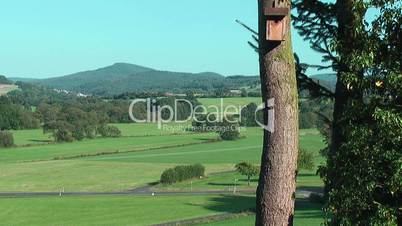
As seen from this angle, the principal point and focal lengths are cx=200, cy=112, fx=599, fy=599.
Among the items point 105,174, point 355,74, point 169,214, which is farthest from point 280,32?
point 105,174

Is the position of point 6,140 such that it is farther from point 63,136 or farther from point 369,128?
point 369,128

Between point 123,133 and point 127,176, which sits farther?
point 123,133

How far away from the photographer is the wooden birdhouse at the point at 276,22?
5.66 meters

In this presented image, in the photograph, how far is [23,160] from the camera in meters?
83.5

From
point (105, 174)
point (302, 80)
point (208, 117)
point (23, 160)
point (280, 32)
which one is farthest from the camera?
point (208, 117)

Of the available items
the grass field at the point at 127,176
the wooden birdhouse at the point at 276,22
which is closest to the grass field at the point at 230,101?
the grass field at the point at 127,176

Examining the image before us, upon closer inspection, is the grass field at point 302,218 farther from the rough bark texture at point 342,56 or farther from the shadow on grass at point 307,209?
the rough bark texture at point 342,56

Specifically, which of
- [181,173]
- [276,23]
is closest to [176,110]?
[181,173]

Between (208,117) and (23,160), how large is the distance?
42872mm

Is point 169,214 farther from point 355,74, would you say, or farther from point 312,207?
point 355,74

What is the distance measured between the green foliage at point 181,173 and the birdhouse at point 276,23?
56.3m

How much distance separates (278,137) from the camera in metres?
5.85

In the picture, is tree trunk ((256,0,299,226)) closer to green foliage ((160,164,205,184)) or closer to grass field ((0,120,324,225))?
grass field ((0,120,324,225))

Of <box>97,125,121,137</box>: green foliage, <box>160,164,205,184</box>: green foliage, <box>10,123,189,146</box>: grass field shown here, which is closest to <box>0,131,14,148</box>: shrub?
<box>10,123,189,146</box>: grass field
